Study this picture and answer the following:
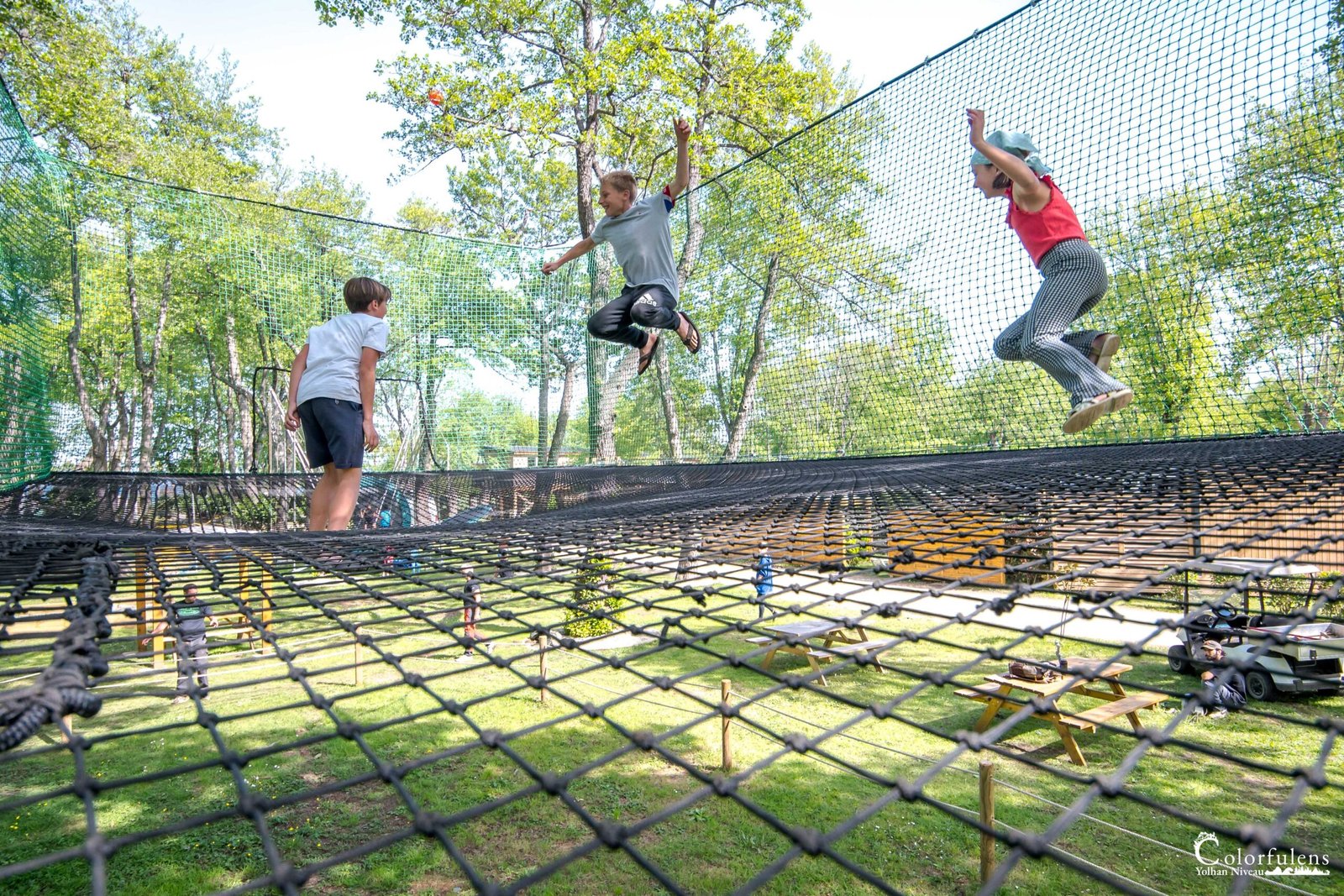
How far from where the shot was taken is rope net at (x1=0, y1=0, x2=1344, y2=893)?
137cm

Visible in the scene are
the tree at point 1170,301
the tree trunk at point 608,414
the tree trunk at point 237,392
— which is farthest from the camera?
the tree trunk at point 237,392

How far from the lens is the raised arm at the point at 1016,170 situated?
238 cm

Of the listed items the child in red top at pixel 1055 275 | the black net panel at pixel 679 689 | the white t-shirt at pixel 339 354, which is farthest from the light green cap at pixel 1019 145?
the white t-shirt at pixel 339 354

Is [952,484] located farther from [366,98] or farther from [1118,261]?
[366,98]

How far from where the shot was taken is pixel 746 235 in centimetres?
683

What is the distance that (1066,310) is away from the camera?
2531 mm

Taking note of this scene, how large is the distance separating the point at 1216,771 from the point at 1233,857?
1.12 m

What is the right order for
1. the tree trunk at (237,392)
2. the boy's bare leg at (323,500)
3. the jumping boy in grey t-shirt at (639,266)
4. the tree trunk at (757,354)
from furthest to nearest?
the tree trunk at (237,392) → the tree trunk at (757,354) → the jumping boy in grey t-shirt at (639,266) → the boy's bare leg at (323,500)

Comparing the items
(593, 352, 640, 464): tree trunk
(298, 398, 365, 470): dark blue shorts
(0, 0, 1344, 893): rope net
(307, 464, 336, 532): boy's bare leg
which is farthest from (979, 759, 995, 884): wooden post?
(593, 352, 640, 464): tree trunk

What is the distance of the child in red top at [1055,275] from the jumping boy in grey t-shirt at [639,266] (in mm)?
1372

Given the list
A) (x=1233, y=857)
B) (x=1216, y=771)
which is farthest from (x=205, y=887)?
(x=1216, y=771)

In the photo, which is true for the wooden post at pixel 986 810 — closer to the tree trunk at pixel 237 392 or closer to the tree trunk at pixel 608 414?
the tree trunk at pixel 608 414

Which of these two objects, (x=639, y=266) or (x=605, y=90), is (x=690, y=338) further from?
(x=605, y=90)

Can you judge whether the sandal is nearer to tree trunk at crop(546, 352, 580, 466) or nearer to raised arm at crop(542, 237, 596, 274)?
raised arm at crop(542, 237, 596, 274)
